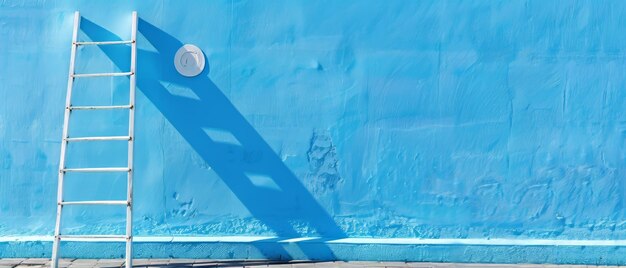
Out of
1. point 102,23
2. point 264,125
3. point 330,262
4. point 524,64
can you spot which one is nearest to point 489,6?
point 524,64

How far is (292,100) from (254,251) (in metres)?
1.33

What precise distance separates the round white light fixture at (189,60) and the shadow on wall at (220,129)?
0.05 m

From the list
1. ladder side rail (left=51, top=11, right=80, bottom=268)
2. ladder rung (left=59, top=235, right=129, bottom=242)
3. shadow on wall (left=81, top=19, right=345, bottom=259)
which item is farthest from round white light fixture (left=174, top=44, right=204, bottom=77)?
ladder rung (left=59, top=235, right=129, bottom=242)

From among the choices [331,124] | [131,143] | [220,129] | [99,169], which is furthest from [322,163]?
[99,169]

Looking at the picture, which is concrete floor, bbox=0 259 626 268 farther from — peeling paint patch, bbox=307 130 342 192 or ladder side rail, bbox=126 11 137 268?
peeling paint patch, bbox=307 130 342 192

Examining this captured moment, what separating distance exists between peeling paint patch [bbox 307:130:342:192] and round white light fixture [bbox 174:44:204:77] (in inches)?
45.0

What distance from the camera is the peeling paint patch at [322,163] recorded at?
Answer: 18.2 ft

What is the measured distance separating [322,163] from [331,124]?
344 mm

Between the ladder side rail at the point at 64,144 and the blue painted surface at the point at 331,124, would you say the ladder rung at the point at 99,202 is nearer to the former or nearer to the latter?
the ladder side rail at the point at 64,144

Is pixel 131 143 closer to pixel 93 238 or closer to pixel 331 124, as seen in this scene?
pixel 93 238

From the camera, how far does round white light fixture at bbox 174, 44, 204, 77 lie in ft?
18.2

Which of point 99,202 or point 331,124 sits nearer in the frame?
point 99,202

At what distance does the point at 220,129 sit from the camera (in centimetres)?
557

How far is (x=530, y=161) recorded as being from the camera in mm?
5504
